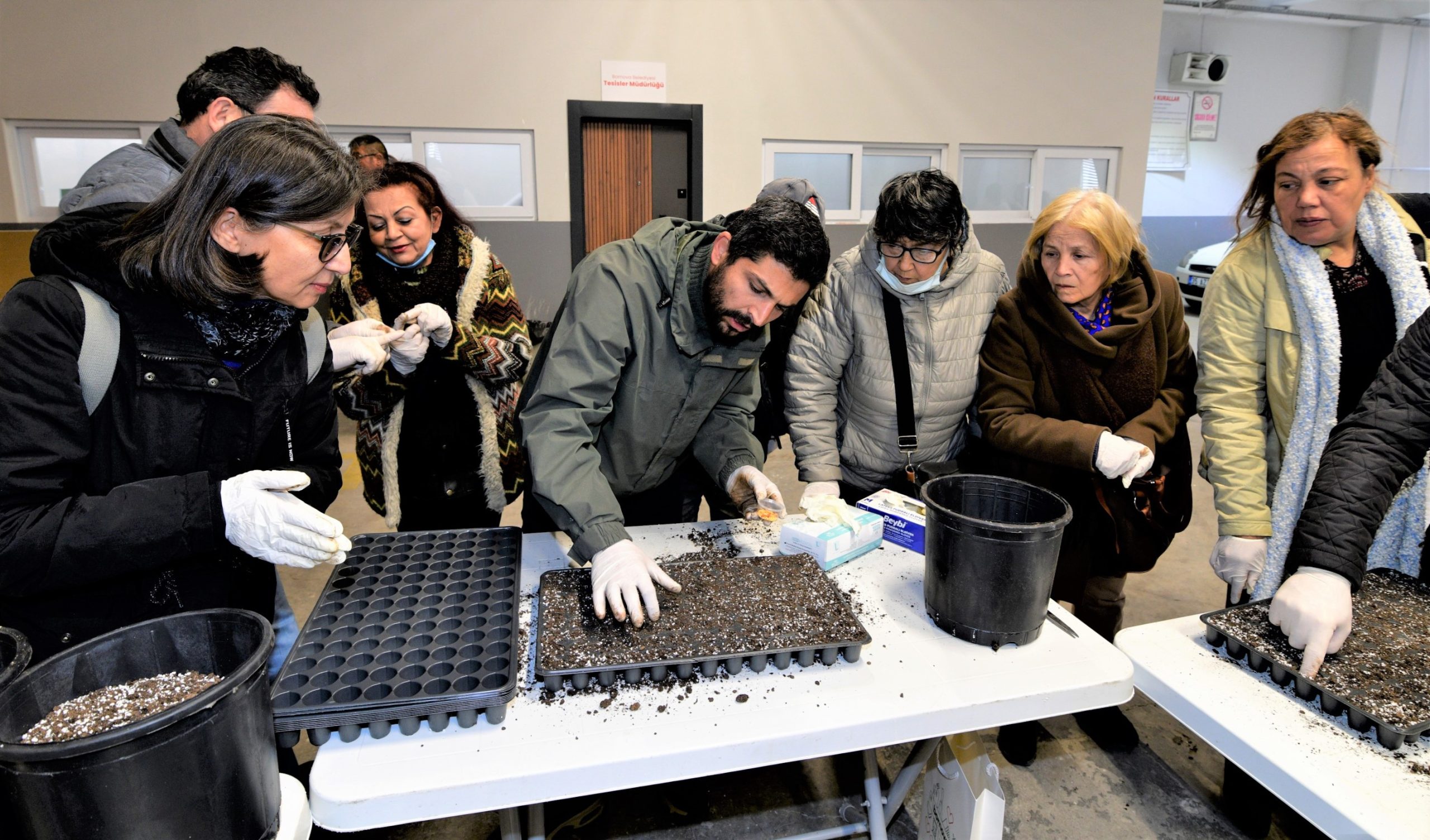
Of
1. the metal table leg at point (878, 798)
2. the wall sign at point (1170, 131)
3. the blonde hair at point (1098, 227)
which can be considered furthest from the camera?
the wall sign at point (1170, 131)

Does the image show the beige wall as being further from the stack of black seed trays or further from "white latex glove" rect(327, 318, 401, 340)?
the stack of black seed trays

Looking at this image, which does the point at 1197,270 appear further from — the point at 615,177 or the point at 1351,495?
the point at 1351,495

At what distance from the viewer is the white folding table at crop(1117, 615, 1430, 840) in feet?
2.59

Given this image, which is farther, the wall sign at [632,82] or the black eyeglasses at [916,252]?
the wall sign at [632,82]

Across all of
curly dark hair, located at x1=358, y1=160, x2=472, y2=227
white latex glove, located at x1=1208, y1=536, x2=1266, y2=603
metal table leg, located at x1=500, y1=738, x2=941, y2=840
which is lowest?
metal table leg, located at x1=500, y1=738, x2=941, y2=840

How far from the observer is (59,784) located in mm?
599

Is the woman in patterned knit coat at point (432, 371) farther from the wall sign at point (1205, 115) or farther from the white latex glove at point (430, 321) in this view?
the wall sign at point (1205, 115)

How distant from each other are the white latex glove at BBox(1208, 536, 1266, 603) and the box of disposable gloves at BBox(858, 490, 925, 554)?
58 cm

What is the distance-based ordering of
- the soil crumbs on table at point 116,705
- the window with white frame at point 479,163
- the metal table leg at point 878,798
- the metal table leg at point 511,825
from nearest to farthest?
the soil crumbs on table at point 116,705, the metal table leg at point 511,825, the metal table leg at point 878,798, the window with white frame at point 479,163

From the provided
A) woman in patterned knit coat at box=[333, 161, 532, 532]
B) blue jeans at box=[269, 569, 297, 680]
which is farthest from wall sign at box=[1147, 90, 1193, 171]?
blue jeans at box=[269, 569, 297, 680]

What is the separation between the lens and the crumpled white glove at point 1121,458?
4.77ft

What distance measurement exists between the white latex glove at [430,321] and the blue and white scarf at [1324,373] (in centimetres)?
176

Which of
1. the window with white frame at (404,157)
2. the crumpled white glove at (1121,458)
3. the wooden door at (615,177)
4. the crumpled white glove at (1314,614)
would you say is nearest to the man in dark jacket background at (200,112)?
the crumpled white glove at (1121,458)

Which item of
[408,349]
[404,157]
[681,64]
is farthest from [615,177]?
[408,349]
